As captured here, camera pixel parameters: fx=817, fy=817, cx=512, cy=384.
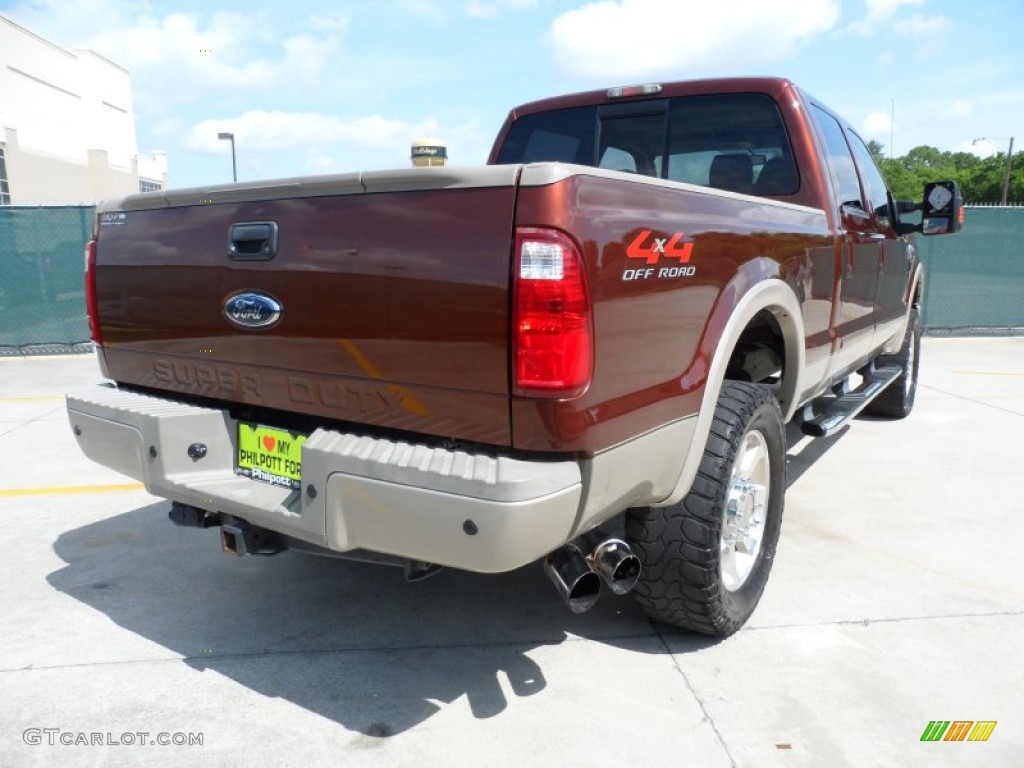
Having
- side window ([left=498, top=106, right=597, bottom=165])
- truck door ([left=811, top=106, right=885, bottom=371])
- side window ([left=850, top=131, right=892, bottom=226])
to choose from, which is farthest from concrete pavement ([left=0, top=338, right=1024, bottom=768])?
side window ([left=498, top=106, right=597, bottom=165])

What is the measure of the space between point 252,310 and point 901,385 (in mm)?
5674

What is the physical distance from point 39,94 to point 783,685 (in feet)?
125

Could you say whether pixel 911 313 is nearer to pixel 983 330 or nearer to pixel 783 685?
pixel 783 685

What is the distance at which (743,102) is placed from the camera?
401 cm

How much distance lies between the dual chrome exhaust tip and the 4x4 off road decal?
829 mm

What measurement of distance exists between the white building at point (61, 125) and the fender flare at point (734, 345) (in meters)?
32.6

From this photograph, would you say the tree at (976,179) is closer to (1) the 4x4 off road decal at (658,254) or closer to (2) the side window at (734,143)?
(2) the side window at (734,143)

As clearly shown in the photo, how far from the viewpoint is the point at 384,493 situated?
7.28 feet

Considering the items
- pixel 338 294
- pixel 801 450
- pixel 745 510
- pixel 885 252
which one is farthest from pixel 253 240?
pixel 801 450

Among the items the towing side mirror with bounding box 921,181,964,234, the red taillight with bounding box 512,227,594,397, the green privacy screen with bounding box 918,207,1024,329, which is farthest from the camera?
the green privacy screen with bounding box 918,207,1024,329

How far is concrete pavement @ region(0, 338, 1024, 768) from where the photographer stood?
2484 mm

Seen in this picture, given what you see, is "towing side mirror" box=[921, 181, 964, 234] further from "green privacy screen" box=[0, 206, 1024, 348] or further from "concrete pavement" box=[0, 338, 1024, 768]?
"green privacy screen" box=[0, 206, 1024, 348]

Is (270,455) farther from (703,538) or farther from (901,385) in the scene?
(901,385)

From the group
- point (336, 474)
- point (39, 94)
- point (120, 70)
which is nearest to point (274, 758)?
point (336, 474)
